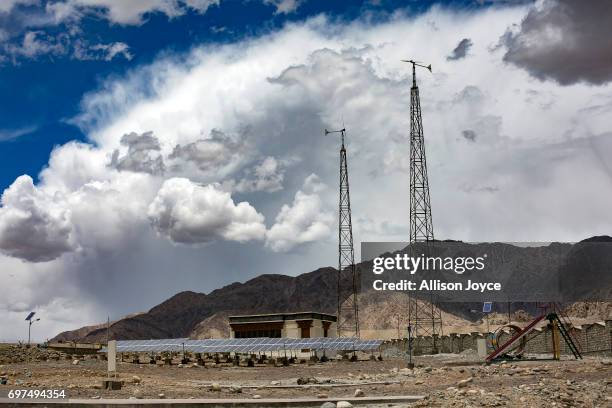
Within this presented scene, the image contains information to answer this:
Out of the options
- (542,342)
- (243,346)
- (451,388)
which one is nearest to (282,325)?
A: (243,346)

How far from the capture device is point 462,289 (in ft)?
628

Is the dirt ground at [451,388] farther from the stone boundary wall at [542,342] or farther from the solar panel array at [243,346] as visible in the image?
the solar panel array at [243,346]

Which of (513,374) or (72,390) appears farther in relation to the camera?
(513,374)

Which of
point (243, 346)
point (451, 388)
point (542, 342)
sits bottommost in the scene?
point (243, 346)

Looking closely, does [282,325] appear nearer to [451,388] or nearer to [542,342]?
[542,342]

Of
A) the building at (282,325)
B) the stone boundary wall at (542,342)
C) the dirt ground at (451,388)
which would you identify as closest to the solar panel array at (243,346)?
the stone boundary wall at (542,342)

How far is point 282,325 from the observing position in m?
89.2

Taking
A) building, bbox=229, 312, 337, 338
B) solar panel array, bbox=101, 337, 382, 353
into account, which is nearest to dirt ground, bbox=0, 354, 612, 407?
solar panel array, bbox=101, 337, 382, 353

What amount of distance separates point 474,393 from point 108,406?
11133mm

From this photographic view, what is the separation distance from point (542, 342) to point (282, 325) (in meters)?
42.1

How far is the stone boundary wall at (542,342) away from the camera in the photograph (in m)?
43.9

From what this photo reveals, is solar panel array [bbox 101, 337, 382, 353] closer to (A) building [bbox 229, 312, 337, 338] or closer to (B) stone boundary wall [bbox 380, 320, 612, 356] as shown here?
(B) stone boundary wall [bbox 380, 320, 612, 356]

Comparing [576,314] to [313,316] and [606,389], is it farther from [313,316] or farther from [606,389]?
[606,389]

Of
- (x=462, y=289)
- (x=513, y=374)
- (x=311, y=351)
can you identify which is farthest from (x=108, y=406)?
(x=462, y=289)
